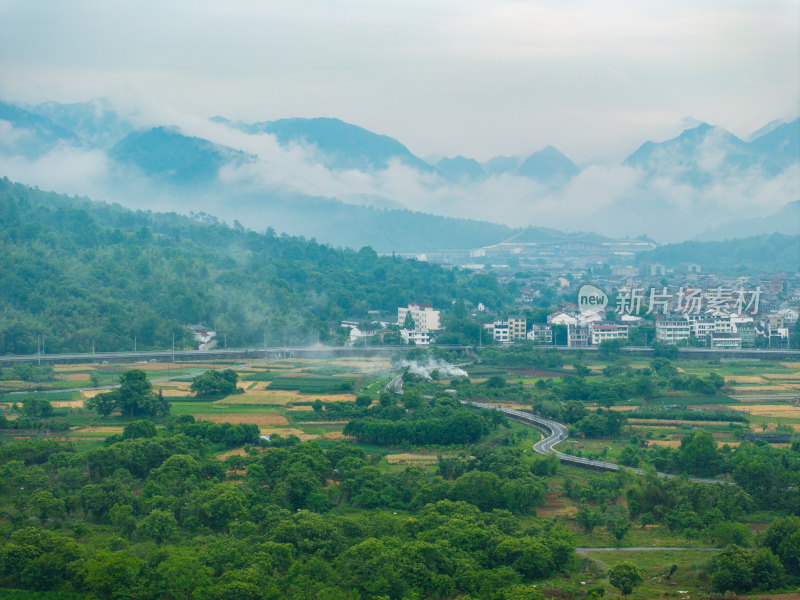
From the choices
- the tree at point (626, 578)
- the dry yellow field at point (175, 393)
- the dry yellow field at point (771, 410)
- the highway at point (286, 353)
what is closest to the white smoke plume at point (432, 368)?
the highway at point (286, 353)

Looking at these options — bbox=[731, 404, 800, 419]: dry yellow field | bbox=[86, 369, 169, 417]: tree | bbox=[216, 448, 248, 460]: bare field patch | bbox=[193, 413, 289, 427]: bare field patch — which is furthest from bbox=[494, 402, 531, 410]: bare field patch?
bbox=[86, 369, 169, 417]: tree

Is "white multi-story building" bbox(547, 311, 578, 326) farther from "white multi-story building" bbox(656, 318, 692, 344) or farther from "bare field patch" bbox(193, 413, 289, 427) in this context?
"bare field patch" bbox(193, 413, 289, 427)

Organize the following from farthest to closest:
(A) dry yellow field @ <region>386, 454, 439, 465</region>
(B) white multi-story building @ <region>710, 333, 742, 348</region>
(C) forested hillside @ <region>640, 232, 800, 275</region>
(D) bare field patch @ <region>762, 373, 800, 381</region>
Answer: (C) forested hillside @ <region>640, 232, 800, 275</region>, (B) white multi-story building @ <region>710, 333, 742, 348</region>, (D) bare field patch @ <region>762, 373, 800, 381</region>, (A) dry yellow field @ <region>386, 454, 439, 465</region>

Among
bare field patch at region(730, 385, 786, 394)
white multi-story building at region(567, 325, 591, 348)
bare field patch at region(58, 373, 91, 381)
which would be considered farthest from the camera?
white multi-story building at region(567, 325, 591, 348)

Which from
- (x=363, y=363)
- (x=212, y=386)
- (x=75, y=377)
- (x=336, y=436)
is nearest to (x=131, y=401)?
(x=212, y=386)

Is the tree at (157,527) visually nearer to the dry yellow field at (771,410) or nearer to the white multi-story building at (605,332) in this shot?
the dry yellow field at (771,410)

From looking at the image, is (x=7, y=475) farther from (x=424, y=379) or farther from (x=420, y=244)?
(x=420, y=244)
